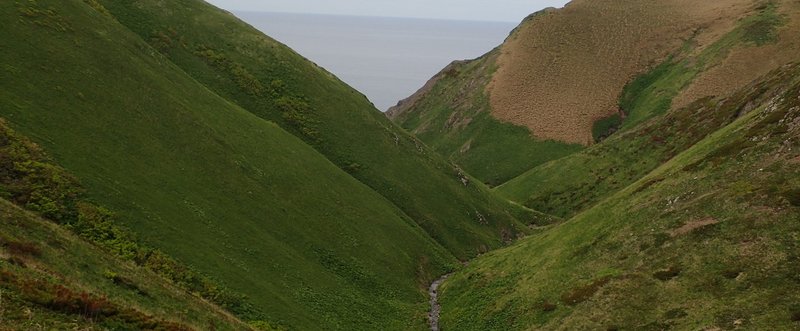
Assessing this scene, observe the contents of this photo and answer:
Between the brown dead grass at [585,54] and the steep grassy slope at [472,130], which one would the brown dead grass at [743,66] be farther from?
the steep grassy slope at [472,130]

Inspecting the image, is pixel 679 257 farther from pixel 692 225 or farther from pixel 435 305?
pixel 435 305

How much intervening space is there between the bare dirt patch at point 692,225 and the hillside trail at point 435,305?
21.8 m

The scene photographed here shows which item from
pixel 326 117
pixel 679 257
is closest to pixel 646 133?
pixel 326 117

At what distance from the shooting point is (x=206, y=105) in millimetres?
60531

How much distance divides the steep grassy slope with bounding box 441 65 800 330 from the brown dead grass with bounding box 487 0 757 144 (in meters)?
75.6

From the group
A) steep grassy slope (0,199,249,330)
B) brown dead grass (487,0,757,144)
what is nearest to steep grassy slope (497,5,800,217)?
brown dead grass (487,0,757,144)

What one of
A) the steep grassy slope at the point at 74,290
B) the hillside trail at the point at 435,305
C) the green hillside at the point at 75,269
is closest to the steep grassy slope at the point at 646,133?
the hillside trail at the point at 435,305

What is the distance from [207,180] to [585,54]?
123857mm

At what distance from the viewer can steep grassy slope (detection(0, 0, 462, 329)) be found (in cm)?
4081

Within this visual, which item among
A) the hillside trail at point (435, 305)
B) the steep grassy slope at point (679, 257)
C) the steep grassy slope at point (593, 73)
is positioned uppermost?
the steep grassy slope at point (593, 73)

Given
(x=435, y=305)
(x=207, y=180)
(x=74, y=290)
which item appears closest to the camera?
(x=74, y=290)

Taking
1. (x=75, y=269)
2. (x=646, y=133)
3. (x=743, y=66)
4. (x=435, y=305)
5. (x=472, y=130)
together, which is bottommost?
(x=435, y=305)

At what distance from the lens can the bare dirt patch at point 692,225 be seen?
3878 centimetres

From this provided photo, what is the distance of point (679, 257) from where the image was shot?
121 feet
